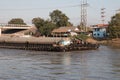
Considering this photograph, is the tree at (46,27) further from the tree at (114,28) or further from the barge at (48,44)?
the barge at (48,44)

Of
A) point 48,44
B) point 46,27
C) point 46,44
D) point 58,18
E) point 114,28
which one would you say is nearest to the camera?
point 48,44

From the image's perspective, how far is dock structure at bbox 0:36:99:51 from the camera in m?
44.2

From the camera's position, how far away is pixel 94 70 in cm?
2331

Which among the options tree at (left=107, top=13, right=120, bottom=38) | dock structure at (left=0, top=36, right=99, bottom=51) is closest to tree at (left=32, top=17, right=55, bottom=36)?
tree at (left=107, top=13, right=120, bottom=38)

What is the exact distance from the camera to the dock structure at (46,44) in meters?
44.2

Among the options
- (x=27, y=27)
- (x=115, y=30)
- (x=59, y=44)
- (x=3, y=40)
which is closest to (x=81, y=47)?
(x=59, y=44)

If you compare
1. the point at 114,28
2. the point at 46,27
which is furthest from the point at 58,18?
the point at 114,28

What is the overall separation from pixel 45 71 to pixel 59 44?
22.0 m

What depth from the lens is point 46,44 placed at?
47906 mm

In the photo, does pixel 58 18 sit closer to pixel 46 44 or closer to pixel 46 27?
pixel 46 27

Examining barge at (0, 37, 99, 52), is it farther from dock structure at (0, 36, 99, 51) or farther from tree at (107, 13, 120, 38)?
tree at (107, 13, 120, 38)

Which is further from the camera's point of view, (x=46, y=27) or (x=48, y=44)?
(x=46, y=27)

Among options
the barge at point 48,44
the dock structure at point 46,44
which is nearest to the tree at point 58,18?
the dock structure at point 46,44

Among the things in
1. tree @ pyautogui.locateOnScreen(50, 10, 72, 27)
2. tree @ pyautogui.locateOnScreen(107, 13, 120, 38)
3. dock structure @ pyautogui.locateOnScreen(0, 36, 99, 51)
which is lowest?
dock structure @ pyautogui.locateOnScreen(0, 36, 99, 51)
